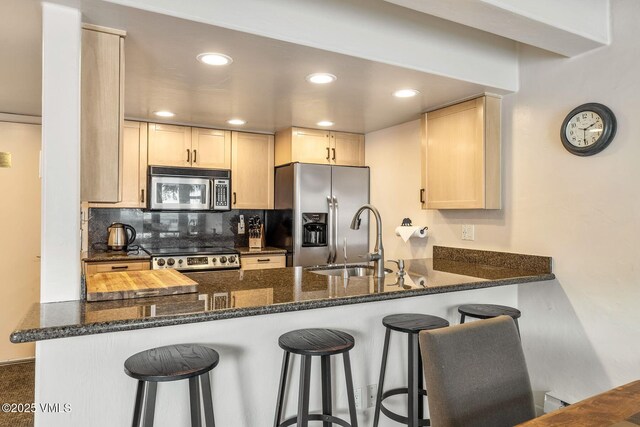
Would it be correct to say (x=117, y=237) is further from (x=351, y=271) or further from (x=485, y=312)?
(x=485, y=312)

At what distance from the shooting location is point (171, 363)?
4.59ft

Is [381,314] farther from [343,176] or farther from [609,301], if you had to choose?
[343,176]

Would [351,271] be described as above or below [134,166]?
below

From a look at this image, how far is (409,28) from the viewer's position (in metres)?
2.22

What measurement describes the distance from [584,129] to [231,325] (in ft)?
7.03

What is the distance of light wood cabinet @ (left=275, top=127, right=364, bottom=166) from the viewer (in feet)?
12.7

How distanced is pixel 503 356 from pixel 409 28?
1731mm

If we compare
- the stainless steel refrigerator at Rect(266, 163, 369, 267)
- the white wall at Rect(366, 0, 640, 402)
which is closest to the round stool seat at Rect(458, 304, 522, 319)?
the white wall at Rect(366, 0, 640, 402)

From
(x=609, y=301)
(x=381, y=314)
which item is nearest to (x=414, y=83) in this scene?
(x=381, y=314)

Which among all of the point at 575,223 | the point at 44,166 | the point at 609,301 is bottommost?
the point at 609,301

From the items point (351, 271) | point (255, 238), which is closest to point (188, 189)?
point (255, 238)

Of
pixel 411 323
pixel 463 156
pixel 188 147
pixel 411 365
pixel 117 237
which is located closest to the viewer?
pixel 411 365

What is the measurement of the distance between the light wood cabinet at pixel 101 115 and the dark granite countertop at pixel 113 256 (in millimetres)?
1719

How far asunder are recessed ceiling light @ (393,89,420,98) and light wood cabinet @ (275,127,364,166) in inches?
50.8
